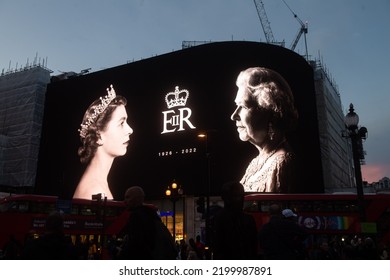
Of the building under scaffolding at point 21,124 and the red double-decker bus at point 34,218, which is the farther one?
the building under scaffolding at point 21,124

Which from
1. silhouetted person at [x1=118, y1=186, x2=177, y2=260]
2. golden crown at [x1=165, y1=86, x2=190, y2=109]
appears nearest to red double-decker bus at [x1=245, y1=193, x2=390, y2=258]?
silhouetted person at [x1=118, y1=186, x2=177, y2=260]

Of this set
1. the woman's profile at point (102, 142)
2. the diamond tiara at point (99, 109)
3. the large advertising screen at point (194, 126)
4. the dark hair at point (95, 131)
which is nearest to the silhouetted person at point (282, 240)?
the large advertising screen at point (194, 126)

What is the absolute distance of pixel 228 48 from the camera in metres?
37.4

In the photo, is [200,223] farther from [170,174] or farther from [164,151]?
[164,151]

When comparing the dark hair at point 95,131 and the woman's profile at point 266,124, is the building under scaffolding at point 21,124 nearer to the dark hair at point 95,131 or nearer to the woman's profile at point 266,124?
the dark hair at point 95,131

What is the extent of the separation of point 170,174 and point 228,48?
44.3 feet

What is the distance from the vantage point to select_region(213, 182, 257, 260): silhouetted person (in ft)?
11.4

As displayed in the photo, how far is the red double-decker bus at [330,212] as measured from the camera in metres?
19.5

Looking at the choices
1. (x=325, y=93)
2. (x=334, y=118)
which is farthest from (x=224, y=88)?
(x=334, y=118)

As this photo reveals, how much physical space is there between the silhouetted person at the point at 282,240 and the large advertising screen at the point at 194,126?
25.0 meters

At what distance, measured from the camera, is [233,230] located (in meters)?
3.49

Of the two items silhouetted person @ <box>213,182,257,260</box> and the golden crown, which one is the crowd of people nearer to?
silhouetted person @ <box>213,182,257,260</box>

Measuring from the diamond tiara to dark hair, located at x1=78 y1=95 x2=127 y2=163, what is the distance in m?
0.40

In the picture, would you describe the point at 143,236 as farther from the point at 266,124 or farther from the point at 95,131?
the point at 95,131
